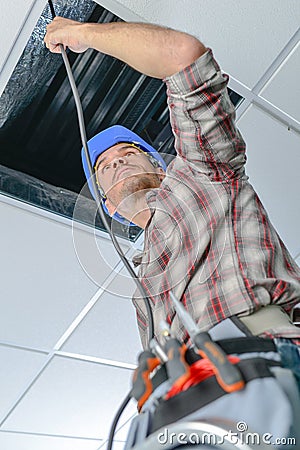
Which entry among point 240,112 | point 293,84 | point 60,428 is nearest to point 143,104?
point 240,112

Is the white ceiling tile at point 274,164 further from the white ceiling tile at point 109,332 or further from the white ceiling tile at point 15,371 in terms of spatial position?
the white ceiling tile at point 15,371

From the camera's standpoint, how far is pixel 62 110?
1.42m

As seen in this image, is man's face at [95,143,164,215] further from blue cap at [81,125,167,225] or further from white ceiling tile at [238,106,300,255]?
white ceiling tile at [238,106,300,255]

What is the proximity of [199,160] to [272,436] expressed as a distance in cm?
61

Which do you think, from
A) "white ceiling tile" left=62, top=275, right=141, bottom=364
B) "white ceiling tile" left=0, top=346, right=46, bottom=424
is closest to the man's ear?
"white ceiling tile" left=62, top=275, right=141, bottom=364

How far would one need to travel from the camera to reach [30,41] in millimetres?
1301

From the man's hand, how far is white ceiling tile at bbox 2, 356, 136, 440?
1404 mm

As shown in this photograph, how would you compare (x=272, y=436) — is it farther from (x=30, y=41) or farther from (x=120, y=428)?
(x=120, y=428)

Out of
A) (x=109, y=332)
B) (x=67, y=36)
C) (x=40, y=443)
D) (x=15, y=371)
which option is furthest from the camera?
(x=40, y=443)

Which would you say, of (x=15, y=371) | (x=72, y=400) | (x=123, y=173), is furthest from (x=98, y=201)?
(x=72, y=400)

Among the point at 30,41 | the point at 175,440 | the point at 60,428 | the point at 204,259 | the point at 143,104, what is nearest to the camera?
the point at 175,440

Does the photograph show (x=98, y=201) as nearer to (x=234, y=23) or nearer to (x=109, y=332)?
(x=234, y=23)

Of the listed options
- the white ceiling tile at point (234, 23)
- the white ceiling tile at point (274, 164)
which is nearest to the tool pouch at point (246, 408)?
the white ceiling tile at point (234, 23)

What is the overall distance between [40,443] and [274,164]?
1.79m
